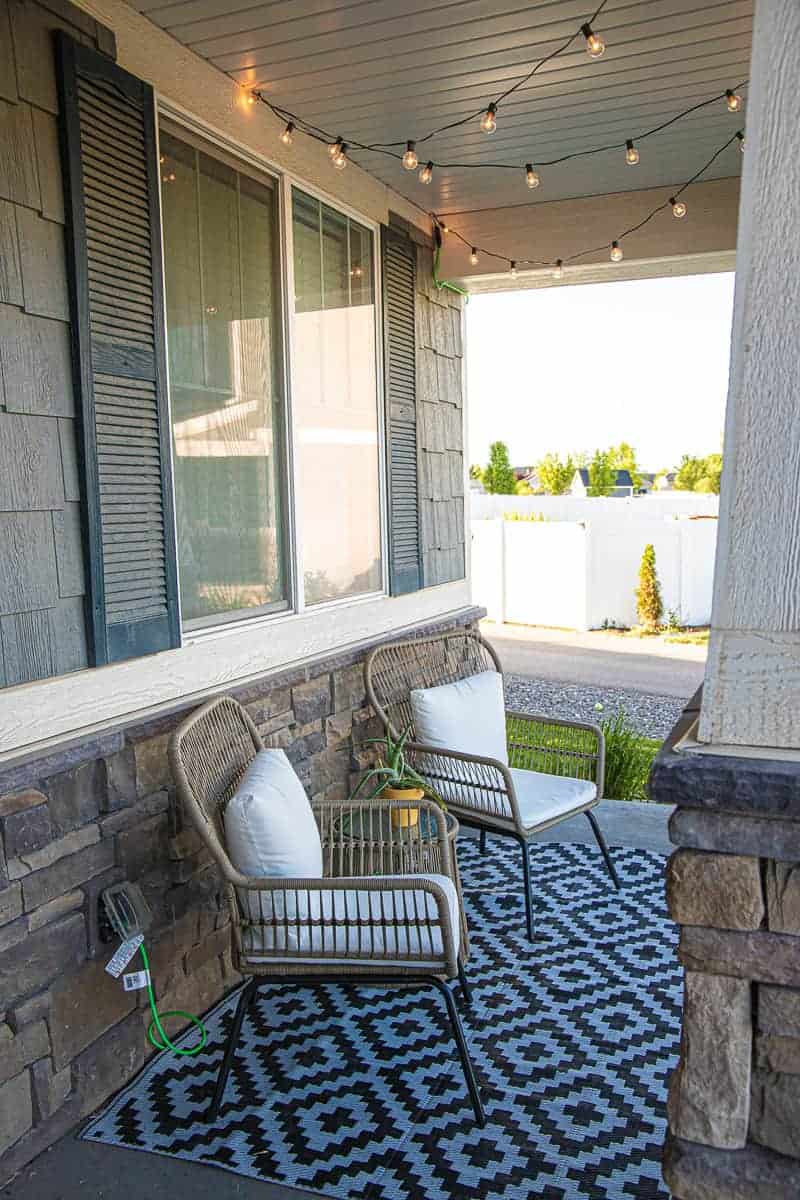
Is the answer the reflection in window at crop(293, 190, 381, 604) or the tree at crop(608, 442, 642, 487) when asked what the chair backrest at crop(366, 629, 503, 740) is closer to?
the reflection in window at crop(293, 190, 381, 604)

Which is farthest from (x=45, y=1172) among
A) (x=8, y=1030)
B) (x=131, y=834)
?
(x=131, y=834)

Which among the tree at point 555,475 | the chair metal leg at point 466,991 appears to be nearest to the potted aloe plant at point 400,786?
the chair metal leg at point 466,991

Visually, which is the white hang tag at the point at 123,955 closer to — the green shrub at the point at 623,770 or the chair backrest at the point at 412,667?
the chair backrest at the point at 412,667

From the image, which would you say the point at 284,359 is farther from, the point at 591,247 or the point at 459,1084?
the point at 459,1084

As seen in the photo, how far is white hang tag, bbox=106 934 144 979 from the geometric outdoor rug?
1.09 ft

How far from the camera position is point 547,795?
331 cm

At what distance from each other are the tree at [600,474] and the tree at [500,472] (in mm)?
1483

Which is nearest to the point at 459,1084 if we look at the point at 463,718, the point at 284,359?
the point at 463,718

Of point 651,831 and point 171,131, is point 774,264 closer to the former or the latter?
point 171,131

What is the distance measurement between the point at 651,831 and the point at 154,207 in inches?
118

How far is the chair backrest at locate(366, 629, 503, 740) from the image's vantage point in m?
3.66

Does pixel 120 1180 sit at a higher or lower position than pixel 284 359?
lower

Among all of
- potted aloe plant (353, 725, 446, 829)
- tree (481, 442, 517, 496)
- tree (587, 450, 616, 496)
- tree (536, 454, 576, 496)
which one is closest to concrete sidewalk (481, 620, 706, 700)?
potted aloe plant (353, 725, 446, 829)

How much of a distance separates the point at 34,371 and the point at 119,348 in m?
0.30
